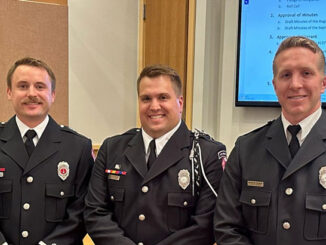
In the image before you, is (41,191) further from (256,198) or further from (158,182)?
(256,198)

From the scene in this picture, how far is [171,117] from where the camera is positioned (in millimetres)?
1905

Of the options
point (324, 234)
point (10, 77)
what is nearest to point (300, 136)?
point (324, 234)

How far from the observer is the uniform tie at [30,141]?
2.00 metres

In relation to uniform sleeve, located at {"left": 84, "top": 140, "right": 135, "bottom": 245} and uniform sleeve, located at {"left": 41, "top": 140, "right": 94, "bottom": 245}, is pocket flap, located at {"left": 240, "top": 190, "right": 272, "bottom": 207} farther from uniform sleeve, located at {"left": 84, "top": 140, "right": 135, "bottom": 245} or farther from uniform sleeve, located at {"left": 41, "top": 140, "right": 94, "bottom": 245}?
uniform sleeve, located at {"left": 41, "top": 140, "right": 94, "bottom": 245}

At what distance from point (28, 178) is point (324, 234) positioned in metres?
1.31

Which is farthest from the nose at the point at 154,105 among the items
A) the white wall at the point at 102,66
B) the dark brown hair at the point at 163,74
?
the white wall at the point at 102,66

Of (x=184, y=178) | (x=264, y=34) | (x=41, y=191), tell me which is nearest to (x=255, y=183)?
(x=184, y=178)

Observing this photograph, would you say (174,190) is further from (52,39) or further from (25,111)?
(52,39)

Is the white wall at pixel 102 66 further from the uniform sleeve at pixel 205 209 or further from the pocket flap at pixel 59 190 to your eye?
the uniform sleeve at pixel 205 209

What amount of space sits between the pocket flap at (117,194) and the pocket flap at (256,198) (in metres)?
0.56

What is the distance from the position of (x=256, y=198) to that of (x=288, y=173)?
17cm

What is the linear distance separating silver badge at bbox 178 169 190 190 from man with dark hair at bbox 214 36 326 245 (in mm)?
211

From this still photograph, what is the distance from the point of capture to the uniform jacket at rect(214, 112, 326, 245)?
1500 mm

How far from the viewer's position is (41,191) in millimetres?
1952
